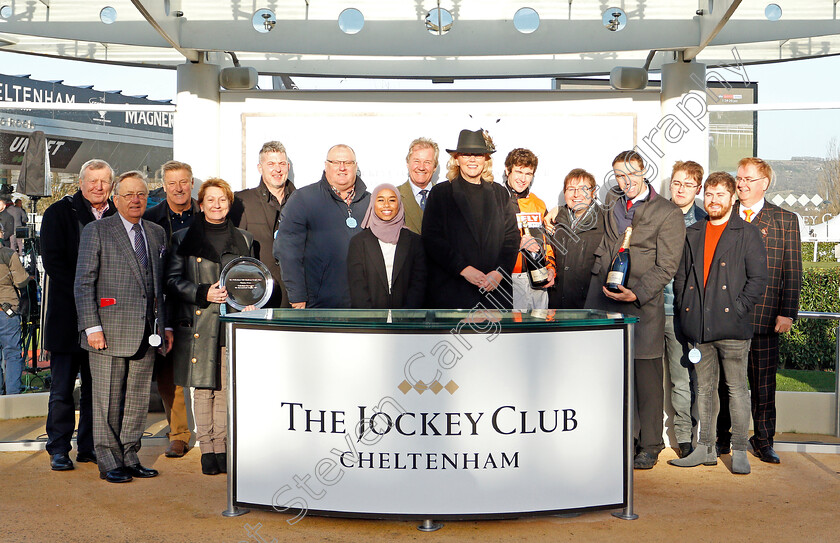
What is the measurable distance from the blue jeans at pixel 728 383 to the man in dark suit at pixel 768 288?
0.31 m

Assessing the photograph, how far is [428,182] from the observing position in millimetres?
6457

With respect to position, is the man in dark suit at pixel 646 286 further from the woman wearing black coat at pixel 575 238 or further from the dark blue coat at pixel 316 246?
the dark blue coat at pixel 316 246

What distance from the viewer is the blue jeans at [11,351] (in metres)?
7.36

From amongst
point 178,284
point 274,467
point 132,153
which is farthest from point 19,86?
point 274,467

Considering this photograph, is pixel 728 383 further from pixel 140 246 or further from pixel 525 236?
pixel 140 246

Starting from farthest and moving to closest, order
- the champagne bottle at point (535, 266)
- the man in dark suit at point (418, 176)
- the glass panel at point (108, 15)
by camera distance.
→ 1. the glass panel at point (108, 15)
2. the man in dark suit at point (418, 176)
3. the champagne bottle at point (535, 266)

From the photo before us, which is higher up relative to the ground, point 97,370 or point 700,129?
point 700,129

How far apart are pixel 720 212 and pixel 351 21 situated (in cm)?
293

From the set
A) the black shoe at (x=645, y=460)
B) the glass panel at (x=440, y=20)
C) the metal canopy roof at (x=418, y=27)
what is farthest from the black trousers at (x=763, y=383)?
the glass panel at (x=440, y=20)

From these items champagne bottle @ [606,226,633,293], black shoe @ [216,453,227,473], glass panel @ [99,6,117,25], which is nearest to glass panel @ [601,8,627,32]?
champagne bottle @ [606,226,633,293]

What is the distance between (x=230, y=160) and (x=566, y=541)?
3.92 m

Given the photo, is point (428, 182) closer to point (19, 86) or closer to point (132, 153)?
point (132, 153)

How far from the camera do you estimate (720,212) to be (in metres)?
5.55

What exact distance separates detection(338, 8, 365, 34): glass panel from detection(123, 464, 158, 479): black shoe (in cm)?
334
